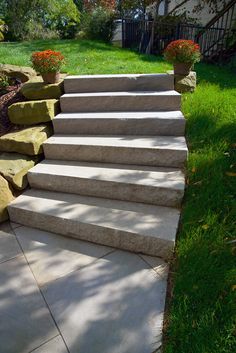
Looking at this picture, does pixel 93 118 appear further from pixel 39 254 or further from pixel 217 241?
pixel 217 241

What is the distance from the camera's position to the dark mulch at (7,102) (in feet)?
13.5

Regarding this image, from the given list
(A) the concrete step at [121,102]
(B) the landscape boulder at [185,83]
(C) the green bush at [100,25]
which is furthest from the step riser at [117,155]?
(C) the green bush at [100,25]

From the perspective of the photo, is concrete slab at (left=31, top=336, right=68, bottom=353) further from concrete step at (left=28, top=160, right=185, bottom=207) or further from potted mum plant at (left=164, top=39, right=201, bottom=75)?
potted mum plant at (left=164, top=39, right=201, bottom=75)

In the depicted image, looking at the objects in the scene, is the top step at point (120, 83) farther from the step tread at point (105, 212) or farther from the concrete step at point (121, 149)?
the step tread at point (105, 212)

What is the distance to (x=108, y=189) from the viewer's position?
3.13 m

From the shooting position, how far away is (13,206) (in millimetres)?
3145

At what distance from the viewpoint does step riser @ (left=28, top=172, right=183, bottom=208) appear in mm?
2932

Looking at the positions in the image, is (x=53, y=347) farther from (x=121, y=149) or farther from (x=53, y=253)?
(x=121, y=149)

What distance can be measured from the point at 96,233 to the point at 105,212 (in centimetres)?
26

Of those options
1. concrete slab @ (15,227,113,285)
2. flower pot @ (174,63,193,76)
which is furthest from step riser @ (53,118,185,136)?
concrete slab @ (15,227,113,285)

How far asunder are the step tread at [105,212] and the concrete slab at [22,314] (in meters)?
0.71

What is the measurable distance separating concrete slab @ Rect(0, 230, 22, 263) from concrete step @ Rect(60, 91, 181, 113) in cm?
213

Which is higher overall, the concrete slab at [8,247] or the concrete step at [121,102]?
the concrete step at [121,102]

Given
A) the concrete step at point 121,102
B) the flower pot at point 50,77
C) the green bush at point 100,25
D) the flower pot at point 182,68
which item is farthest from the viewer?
the green bush at point 100,25
